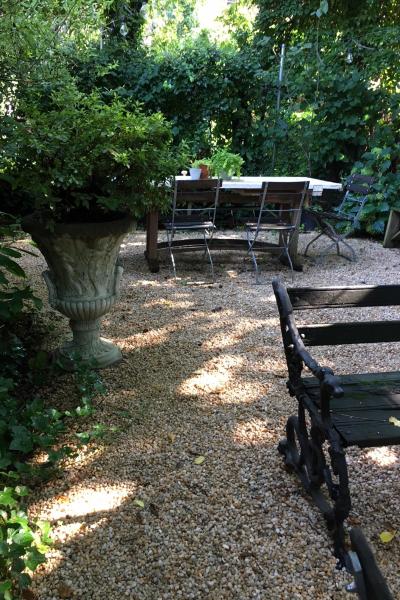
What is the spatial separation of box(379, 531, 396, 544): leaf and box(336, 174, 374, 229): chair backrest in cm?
518

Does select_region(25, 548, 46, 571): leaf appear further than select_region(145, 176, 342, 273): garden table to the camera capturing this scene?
No

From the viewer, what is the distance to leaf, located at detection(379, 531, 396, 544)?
1965 mm

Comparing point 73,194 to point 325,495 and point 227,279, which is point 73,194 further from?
point 227,279

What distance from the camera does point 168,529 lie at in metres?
2.03

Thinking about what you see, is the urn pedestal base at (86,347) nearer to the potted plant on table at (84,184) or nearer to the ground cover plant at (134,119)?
the potted plant on table at (84,184)

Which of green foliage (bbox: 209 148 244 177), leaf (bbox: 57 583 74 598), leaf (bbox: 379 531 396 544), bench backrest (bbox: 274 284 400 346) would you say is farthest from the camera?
green foliage (bbox: 209 148 244 177)

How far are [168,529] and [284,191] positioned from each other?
4.36m

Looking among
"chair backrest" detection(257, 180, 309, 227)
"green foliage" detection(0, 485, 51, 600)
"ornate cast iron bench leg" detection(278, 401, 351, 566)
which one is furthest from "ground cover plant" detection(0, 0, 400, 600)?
"ornate cast iron bench leg" detection(278, 401, 351, 566)

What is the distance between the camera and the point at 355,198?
828 cm

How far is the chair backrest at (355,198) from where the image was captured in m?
7.17

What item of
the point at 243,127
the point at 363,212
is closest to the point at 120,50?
the point at 243,127

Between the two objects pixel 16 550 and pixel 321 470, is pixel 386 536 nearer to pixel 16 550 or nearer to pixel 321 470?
pixel 321 470

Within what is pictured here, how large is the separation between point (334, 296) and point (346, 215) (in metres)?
6.16

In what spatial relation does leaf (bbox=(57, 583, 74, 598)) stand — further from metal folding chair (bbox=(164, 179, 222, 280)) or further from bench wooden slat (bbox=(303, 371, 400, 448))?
metal folding chair (bbox=(164, 179, 222, 280))
